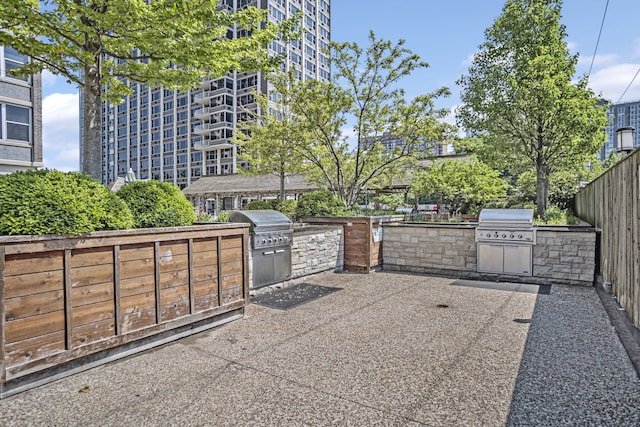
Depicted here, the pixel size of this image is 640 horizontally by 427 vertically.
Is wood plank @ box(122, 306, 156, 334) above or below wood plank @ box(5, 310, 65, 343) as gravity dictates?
below

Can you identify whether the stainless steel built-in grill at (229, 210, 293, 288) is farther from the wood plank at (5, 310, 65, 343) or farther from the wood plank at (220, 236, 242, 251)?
the wood plank at (5, 310, 65, 343)

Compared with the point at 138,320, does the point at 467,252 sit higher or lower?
higher

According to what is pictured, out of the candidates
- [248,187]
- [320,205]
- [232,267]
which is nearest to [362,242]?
[320,205]

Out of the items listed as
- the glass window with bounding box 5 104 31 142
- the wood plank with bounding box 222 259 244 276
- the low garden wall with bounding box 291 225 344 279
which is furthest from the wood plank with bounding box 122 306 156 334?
the glass window with bounding box 5 104 31 142

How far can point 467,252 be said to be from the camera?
24.6 feet

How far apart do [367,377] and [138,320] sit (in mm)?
2245

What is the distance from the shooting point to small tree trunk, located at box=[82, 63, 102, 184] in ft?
18.4

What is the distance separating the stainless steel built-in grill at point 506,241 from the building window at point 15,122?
20.2 m

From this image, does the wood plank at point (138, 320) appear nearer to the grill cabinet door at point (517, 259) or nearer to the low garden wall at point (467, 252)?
the low garden wall at point (467, 252)

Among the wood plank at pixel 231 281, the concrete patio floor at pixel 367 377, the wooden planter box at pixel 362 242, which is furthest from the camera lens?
the wooden planter box at pixel 362 242

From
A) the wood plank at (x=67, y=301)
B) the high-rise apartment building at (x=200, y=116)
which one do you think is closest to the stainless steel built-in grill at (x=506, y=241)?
the wood plank at (x=67, y=301)

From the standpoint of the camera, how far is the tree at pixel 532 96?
11.0 m

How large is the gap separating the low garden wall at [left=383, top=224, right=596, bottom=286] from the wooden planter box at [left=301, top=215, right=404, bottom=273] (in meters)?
0.28

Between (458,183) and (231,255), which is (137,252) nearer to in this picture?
(231,255)
